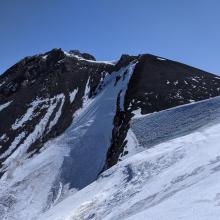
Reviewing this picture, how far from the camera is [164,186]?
19.1 metres

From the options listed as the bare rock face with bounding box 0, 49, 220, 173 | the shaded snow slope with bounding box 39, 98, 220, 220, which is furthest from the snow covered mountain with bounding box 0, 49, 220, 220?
the bare rock face with bounding box 0, 49, 220, 173

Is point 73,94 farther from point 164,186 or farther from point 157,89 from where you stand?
point 164,186

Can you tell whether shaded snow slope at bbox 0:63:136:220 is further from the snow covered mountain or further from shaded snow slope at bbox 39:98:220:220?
shaded snow slope at bbox 39:98:220:220

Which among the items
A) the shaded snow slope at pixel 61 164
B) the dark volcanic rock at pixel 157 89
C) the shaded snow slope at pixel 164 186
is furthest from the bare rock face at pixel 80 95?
the shaded snow slope at pixel 164 186

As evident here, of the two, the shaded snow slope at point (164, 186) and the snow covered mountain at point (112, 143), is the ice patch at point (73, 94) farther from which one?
the shaded snow slope at point (164, 186)

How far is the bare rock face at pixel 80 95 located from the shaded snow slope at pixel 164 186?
33.4ft

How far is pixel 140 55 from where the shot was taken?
6084 cm

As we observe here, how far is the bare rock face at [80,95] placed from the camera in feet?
145

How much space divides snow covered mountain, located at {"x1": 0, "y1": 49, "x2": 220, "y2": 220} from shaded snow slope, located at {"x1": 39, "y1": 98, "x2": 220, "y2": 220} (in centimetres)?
8

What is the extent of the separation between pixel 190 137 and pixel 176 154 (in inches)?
125

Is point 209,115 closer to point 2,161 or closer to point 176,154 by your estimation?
point 176,154

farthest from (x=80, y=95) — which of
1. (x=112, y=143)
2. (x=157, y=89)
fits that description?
(x=112, y=143)

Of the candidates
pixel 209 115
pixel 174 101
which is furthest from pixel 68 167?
pixel 209 115

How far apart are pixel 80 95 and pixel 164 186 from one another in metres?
44.5
